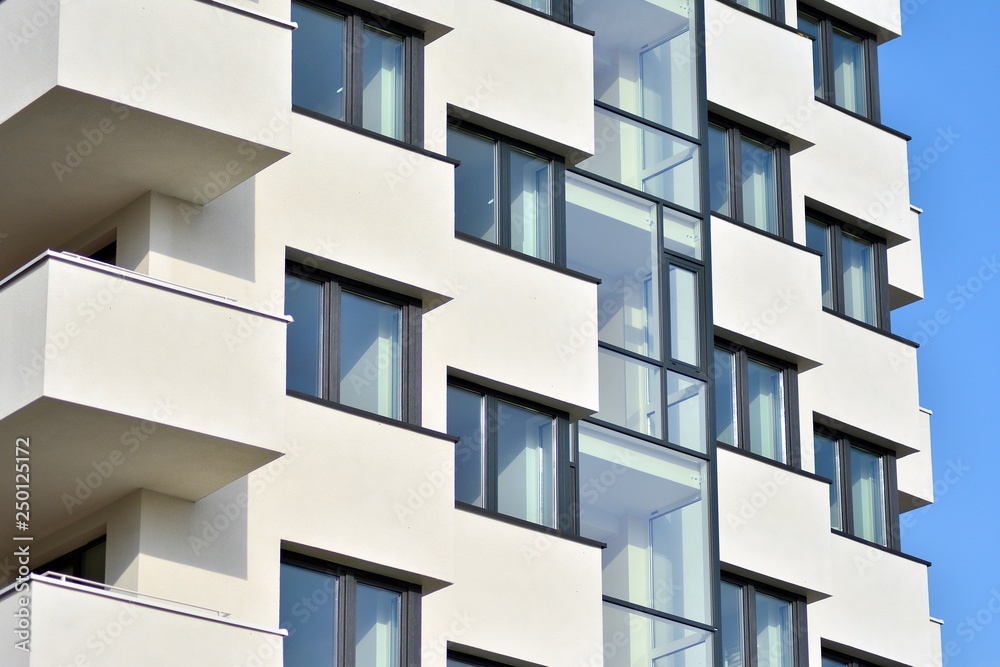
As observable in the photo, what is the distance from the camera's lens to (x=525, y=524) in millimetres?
25516

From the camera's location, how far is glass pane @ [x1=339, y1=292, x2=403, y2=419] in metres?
24.5

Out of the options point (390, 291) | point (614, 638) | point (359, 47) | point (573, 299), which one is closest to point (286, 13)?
point (359, 47)

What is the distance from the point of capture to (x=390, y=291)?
25.1 m

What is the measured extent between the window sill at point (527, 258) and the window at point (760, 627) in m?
4.32

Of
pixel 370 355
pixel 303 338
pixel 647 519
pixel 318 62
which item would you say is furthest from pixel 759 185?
pixel 303 338

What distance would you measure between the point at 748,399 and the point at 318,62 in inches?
317

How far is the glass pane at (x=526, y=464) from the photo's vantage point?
2608cm

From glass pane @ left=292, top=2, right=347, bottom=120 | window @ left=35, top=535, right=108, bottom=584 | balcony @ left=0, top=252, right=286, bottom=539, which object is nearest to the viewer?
balcony @ left=0, top=252, right=286, bottom=539

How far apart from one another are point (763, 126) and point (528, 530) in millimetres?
8703

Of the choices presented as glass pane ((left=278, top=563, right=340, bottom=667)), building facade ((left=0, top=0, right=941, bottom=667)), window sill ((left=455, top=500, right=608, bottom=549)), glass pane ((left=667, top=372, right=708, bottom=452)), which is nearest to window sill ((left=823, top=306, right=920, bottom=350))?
building facade ((left=0, top=0, right=941, bottom=667))

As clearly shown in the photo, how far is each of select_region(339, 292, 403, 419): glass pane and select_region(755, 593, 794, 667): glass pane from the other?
6.68m

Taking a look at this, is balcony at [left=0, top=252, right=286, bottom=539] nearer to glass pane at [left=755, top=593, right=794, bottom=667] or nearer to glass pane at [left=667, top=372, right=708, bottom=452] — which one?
glass pane at [left=667, top=372, right=708, bottom=452]

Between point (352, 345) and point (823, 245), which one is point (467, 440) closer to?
point (352, 345)

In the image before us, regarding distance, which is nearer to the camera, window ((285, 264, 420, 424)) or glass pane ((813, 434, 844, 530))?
window ((285, 264, 420, 424))
